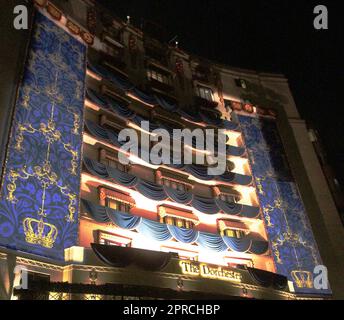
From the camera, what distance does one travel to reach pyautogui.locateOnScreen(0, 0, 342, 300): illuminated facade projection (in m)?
14.4

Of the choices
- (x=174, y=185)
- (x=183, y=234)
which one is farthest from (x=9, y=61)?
(x=183, y=234)

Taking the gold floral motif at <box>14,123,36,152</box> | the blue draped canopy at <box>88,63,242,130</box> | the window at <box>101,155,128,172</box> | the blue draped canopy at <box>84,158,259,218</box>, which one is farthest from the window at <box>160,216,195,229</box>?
the gold floral motif at <box>14,123,36,152</box>

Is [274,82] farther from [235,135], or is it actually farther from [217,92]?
[235,135]

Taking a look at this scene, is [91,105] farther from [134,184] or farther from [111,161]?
[134,184]

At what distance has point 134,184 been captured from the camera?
19.9m

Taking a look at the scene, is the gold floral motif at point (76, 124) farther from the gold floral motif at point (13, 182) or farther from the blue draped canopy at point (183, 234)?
the blue draped canopy at point (183, 234)

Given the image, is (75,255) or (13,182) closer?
(75,255)

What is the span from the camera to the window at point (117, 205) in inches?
754

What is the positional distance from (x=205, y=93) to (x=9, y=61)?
1725 cm

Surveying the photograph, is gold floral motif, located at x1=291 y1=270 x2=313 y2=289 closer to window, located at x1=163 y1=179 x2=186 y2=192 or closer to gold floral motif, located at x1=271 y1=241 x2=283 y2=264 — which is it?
gold floral motif, located at x1=271 y1=241 x2=283 y2=264

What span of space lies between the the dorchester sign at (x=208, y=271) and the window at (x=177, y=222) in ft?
15.0

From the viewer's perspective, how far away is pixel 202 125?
89.7 ft

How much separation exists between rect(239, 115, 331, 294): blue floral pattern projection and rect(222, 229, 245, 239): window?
176 cm

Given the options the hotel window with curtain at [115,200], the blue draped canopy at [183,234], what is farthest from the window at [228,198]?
the hotel window with curtain at [115,200]
